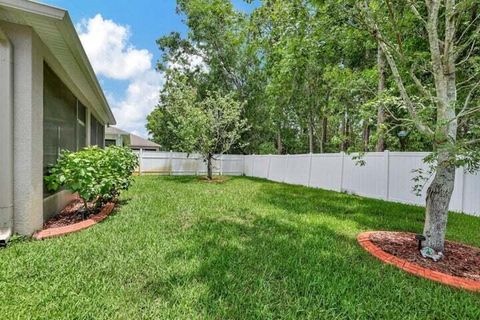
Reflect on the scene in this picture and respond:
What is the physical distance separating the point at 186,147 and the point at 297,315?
12.3m

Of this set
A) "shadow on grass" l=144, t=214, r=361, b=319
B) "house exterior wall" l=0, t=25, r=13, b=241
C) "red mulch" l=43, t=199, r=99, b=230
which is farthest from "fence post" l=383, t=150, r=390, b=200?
"house exterior wall" l=0, t=25, r=13, b=241

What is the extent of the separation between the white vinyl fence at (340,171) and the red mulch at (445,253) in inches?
61.4

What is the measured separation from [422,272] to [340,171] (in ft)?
24.6

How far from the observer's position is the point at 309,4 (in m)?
5.04

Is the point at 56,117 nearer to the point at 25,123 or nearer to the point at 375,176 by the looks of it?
the point at 25,123

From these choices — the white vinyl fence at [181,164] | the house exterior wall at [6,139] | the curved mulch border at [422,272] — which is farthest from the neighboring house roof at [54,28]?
the white vinyl fence at [181,164]

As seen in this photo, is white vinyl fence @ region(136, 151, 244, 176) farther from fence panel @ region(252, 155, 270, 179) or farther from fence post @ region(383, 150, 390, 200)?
fence post @ region(383, 150, 390, 200)

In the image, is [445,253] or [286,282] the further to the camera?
[445,253]

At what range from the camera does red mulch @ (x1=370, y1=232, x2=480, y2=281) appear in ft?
11.7

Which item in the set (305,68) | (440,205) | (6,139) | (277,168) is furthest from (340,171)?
(6,139)

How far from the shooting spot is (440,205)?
12.9 feet

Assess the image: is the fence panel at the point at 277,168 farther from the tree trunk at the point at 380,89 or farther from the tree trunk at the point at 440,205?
the tree trunk at the point at 440,205

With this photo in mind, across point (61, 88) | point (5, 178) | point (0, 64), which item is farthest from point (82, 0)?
point (5, 178)

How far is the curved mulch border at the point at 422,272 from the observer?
3164 mm
